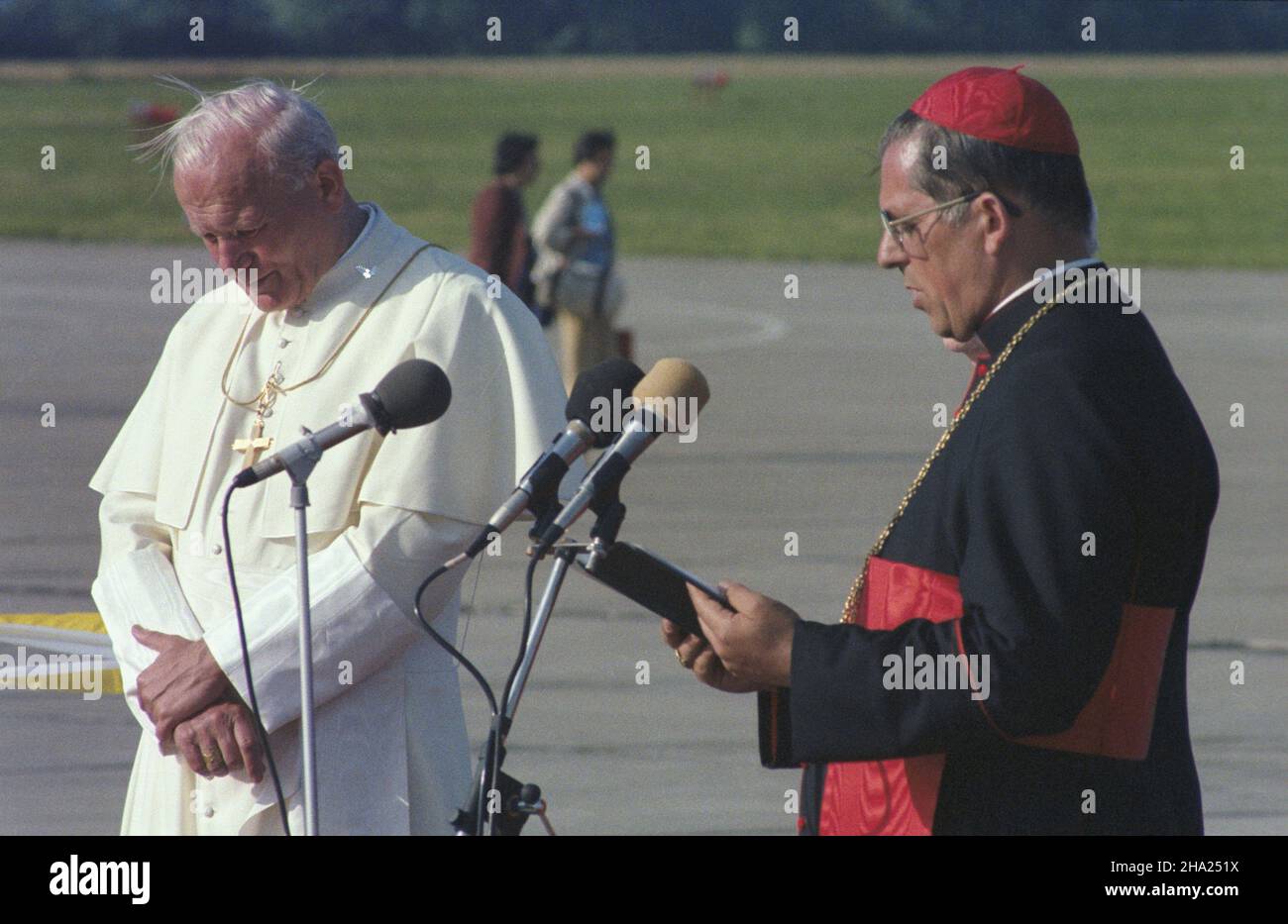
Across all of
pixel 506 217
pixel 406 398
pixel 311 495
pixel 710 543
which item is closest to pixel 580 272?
pixel 506 217

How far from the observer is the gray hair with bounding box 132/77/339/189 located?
3.53 m

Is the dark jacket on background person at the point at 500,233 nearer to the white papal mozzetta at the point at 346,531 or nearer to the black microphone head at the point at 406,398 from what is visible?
the white papal mozzetta at the point at 346,531

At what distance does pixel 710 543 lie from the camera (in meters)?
10.8

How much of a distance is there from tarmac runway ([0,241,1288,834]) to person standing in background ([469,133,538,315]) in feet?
4.93

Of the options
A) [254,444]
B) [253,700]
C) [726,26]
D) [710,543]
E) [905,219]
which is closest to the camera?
[905,219]

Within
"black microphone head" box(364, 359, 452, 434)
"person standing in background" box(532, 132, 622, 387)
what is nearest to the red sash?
"black microphone head" box(364, 359, 452, 434)

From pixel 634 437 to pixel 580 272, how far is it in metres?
12.0

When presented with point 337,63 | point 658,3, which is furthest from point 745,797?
point 658,3

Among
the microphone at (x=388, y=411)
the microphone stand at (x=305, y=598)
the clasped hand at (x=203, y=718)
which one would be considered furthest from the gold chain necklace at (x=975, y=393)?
the clasped hand at (x=203, y=718)

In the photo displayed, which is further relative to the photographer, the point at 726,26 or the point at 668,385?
the point at 726,26

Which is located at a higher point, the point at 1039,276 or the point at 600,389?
the point at 1039,276

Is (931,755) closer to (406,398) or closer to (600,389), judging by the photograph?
(600,389)

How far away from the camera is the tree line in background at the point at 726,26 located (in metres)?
66.6
